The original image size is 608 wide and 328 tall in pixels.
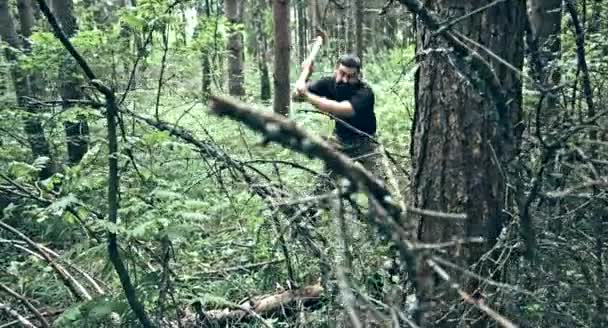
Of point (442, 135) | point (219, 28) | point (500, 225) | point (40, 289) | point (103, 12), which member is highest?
point (103, 12)

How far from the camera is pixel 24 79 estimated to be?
281 inches

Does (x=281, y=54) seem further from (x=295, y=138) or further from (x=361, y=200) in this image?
(x=295, y=138)

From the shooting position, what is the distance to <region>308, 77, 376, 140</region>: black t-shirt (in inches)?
249

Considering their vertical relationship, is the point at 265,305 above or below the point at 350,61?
below

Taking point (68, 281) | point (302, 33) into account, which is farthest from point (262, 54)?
point (68, 281)

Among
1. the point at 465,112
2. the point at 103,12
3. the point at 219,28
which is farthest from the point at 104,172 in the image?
the point at 103,12

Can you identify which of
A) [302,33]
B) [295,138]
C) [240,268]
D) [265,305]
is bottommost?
[265,305]

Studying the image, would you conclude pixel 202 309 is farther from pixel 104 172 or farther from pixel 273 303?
pixel 104 172

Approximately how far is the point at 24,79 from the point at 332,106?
367 cm

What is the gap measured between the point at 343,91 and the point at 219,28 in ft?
4.82

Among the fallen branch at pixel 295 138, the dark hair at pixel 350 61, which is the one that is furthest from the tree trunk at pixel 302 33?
the fallen branch at pixel 295 138

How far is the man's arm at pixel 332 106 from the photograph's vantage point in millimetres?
6125

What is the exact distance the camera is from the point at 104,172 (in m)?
4.59

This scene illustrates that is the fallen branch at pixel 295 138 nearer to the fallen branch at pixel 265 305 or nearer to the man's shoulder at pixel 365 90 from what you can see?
the fallen branch at pixel 265 305
